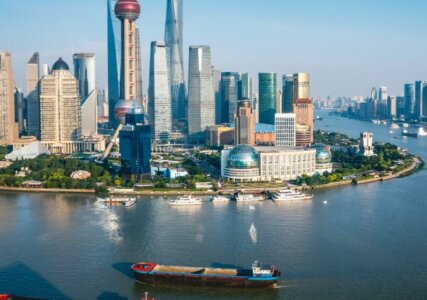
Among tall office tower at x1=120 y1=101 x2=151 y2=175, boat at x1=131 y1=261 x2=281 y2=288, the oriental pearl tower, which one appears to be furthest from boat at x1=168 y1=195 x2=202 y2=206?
the oriental pearl tower

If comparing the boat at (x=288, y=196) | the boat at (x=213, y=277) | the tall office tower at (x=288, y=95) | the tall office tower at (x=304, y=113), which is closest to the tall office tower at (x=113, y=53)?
the tall office tower at (x=288, y=95)

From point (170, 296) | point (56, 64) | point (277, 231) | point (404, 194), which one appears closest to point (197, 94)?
point (56, 64)

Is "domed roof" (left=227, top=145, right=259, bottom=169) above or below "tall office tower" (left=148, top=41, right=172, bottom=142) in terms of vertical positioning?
below

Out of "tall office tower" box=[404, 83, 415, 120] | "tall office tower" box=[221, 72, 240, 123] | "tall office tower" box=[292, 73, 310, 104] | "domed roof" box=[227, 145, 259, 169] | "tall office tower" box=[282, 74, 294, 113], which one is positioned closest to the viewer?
"domed roof" box=[227, 145, 259, 169]

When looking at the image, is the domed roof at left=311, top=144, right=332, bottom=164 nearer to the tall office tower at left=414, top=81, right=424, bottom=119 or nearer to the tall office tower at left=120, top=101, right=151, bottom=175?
the tall office tower at left=120, top=101, right=151, bottom=175

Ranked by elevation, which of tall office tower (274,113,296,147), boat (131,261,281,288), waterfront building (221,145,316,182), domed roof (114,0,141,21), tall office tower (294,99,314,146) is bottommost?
boat (131,261,281,288)

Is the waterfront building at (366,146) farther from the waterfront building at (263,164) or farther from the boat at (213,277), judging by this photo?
the boat at (213,277)

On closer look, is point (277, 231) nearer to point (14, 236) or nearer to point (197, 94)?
point (14, 236)
